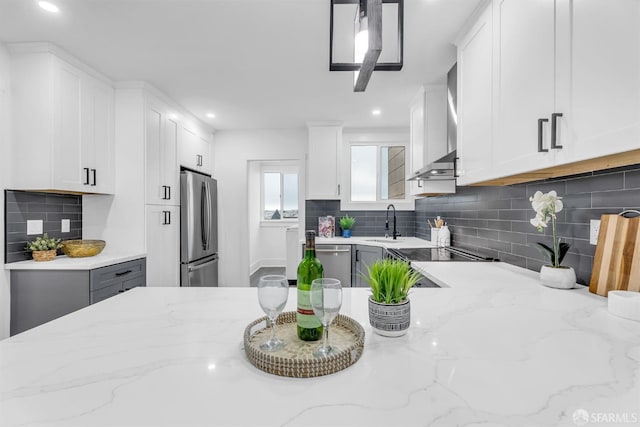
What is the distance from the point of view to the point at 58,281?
7.29 ft

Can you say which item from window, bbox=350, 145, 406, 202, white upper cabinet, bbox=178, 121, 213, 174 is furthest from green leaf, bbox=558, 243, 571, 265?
white upper cabinet, bbox=178, 121, 213, 174

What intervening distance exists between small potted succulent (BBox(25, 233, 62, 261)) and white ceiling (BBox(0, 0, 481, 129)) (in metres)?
1.46

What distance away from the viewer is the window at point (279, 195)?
6.86m

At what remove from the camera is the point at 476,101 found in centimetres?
184

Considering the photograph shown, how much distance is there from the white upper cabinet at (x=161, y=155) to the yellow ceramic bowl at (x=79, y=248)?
59 cm

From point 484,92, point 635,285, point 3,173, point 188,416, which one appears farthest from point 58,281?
point 635,285

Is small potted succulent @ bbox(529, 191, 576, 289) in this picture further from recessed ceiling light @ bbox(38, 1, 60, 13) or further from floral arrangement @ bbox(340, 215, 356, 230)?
recessed ceiling light @ bbox(38, 1, 60, 13)

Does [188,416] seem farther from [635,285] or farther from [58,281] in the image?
[58,281]

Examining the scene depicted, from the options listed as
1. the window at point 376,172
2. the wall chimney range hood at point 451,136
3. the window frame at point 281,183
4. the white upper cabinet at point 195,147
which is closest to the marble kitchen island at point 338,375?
the wall chimney range hood at point 451,136

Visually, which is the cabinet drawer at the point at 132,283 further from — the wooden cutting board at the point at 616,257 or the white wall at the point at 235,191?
the wooden cutting board at the point at 616,257

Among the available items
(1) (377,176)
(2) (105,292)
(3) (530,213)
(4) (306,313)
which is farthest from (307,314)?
(1) (377,176)

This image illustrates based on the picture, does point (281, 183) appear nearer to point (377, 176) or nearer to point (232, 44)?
point (377, 176)

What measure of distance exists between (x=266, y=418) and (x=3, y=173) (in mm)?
2819

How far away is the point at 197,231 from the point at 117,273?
1.26 meters
